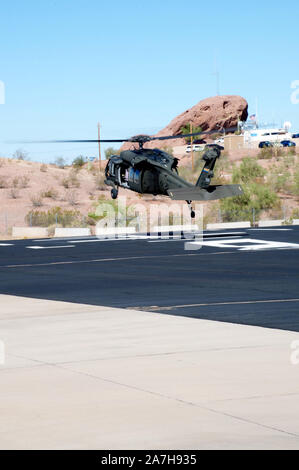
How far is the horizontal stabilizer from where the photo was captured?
47.5m

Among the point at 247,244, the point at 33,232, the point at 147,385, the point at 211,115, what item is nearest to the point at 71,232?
the point at 33,232

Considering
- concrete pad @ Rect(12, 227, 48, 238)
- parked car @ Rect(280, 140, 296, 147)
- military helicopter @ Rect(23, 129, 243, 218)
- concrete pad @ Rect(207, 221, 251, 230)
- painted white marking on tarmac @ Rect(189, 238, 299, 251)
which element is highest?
parked car @ Rect(280, 140, 296, 147)

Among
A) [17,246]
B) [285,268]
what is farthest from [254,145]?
[285,268]

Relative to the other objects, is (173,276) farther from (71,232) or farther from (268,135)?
(268,135)

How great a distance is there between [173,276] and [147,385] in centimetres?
1800

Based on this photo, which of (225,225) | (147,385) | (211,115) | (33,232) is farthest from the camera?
(211,115)

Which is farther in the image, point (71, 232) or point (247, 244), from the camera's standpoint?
point (71, 232)

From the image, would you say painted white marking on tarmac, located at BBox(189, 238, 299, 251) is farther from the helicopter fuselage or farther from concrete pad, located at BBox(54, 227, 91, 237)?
concrete pad, located at BBox(54, 227, 91, 237)

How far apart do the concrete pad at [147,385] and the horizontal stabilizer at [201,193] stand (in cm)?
2966

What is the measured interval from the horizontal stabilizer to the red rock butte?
425ft

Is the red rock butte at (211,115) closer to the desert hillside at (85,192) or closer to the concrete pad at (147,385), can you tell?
the desert hillside at (85,192)

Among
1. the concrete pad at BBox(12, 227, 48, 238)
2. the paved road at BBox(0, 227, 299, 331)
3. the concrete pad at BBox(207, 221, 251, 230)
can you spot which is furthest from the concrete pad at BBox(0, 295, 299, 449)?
the concrete pad at BBox(12, 227, 48, 238)

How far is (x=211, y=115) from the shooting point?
183 m

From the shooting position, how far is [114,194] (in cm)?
4709
